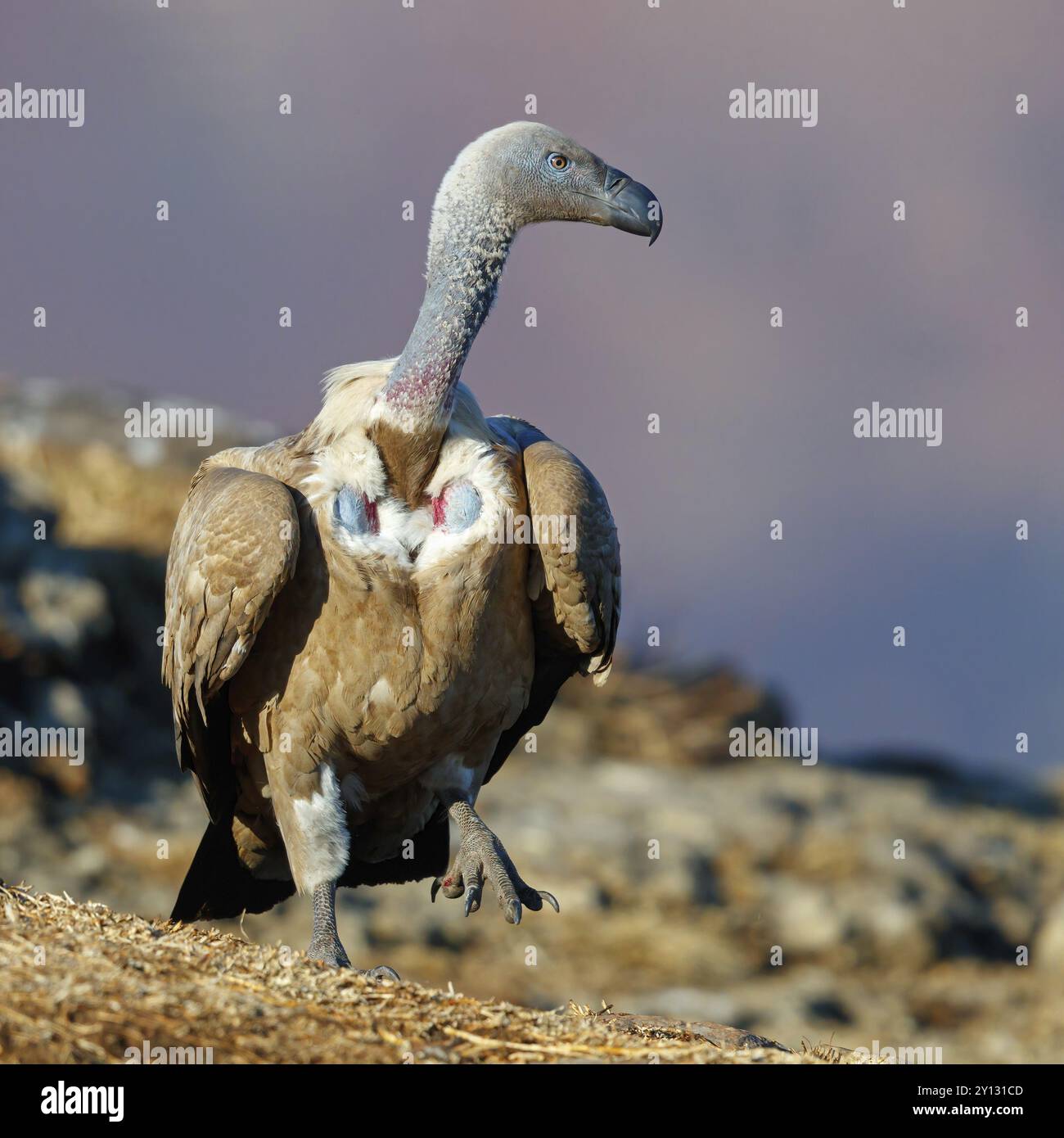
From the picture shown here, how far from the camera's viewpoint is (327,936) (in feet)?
23.2

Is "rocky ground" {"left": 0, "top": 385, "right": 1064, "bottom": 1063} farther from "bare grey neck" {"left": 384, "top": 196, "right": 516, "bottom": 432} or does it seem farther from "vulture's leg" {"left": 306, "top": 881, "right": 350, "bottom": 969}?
"bare grey neck" {"left": 384, "top": 196, "right": 516, "bottom": 432}

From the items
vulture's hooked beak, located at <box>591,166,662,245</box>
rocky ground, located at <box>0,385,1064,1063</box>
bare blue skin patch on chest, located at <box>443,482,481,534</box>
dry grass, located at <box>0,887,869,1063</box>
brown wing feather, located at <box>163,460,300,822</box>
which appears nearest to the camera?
dry grass, located at <box>0,887,869,1063</box>

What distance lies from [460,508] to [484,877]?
1776 millimetres

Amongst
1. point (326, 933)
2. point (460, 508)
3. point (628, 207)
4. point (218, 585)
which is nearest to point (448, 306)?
point (460, 508)

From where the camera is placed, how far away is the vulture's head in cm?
746

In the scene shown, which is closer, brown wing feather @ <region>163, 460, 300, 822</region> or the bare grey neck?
brown wing feather @ <region>163, 460, 300, 822</region>

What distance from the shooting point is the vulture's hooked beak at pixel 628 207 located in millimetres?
7637

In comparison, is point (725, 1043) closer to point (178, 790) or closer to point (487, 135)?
point (487, 135)

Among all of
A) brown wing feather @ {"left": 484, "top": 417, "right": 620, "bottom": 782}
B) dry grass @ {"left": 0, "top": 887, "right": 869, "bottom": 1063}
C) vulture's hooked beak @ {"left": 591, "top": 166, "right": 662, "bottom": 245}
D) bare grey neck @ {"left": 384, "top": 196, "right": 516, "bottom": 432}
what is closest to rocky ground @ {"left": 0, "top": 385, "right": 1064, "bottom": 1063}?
brown wing feather @ {"left": 484, "top": 417, "right": 620, "bottom": 782}

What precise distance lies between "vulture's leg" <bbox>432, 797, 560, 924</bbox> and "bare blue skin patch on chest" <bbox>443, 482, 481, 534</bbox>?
1.53 m

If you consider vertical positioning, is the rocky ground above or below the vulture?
below

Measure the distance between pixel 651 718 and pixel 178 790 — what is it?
7020 millimetres

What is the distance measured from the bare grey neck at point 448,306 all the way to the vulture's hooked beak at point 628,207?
516 millimetres

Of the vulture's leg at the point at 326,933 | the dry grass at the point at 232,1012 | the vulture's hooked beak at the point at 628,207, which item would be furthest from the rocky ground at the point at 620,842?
the dry grass at the point at 232,1012
